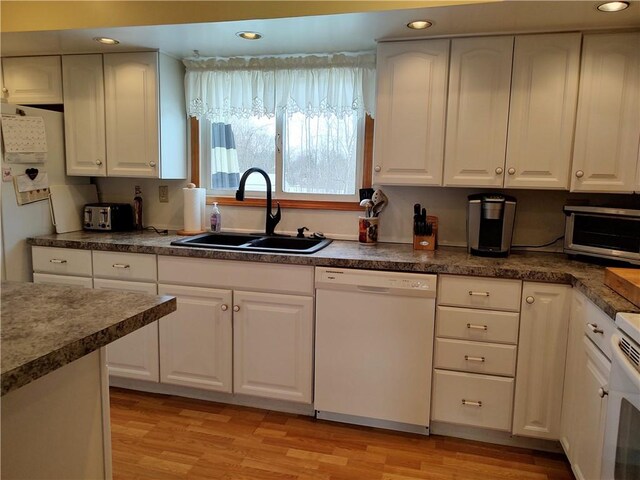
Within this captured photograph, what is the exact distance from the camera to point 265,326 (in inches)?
99.0

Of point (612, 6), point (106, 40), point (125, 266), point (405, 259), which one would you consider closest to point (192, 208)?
point (125, 266)

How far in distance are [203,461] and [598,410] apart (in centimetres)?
172

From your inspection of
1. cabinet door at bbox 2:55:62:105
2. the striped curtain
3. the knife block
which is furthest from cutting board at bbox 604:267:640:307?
cabinet door at bbox 2:55:62:105

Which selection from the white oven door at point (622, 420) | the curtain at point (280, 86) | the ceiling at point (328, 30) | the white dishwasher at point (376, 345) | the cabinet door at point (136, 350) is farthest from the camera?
the curtain at point (280, 86)

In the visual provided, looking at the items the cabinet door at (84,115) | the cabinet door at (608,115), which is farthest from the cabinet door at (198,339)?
the cabinet door at (608,115)

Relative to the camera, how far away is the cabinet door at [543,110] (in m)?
2.29

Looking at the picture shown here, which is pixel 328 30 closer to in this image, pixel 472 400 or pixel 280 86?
pixel 280 86

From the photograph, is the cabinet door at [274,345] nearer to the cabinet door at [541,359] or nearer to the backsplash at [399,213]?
the backsplash at [399,213]

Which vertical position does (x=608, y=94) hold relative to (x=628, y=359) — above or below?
above

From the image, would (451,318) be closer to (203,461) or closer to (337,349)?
(337,349)

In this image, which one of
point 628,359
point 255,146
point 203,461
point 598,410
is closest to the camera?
point 628,359

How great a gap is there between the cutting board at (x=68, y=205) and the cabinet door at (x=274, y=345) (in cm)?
137

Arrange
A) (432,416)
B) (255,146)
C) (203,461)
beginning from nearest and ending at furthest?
(203,461) < (432,416) < (255,146)

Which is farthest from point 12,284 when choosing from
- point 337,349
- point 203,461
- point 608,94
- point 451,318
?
point 608,94
